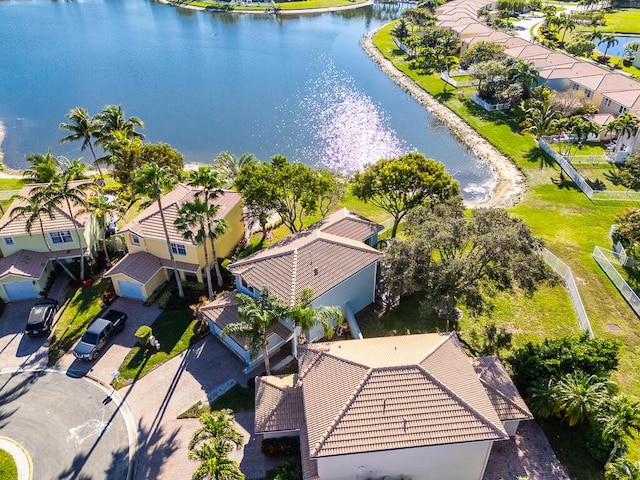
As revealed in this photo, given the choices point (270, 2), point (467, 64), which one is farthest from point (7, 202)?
point (270, 2)

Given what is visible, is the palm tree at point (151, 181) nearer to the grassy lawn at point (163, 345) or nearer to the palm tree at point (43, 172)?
the grassy lawn at point (163, 345)

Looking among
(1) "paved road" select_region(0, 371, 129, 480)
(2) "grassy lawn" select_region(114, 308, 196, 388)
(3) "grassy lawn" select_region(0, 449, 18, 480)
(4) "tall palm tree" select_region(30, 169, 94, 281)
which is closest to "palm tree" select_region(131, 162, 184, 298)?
(4) "tall palm tree" select_region(30, 169, 94, 281)

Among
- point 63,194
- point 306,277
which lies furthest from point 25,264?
point 306,277

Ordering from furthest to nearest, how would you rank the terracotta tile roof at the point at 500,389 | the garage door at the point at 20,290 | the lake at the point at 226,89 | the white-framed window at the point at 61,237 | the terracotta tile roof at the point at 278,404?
the lake at the point at 226,89, the white-framed window at the point at 61,237, the garage door at the point at 20,290, the terracotta tile roof at the point at 278,404, the terracotta tile roof at the point at 500,389

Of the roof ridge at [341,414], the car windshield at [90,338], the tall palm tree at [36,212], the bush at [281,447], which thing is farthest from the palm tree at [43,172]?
the roof ridge at [341,414]

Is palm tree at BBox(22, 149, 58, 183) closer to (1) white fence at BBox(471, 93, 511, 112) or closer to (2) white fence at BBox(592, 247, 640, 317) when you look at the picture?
(2) white fence at BBox(592, 247, 640, 317)

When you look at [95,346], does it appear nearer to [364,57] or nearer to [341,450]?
[341,450]
